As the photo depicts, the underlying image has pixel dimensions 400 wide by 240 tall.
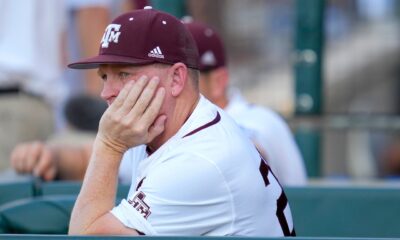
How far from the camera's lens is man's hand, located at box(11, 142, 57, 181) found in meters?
5.20

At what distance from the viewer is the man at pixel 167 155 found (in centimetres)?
338

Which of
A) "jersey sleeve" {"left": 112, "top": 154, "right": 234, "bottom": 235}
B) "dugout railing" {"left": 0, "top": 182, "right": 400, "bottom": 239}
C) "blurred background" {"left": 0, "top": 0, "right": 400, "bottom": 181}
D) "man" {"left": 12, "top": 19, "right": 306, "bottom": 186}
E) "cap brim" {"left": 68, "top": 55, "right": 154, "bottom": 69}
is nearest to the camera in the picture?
"jersey sleeve" {"left": 112, "top": 154, "right": 234, "bottom": 235}

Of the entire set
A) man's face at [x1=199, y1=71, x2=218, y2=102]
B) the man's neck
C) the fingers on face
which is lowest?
man's face at [x1=199, y1=71, x2=218, y2=102]

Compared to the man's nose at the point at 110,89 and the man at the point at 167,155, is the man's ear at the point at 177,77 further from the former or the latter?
the man's nose at the point at 110,89

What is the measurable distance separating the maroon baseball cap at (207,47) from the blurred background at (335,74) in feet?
6.36

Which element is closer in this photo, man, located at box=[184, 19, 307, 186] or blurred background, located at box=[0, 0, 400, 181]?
man, located at box=[184, 19, 307, 186]

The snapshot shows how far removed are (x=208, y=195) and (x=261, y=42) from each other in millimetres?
5345

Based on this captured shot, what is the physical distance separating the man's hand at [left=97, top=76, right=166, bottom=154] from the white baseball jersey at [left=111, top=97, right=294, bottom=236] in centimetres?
9

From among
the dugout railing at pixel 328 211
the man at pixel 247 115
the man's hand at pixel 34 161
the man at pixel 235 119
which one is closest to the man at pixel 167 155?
the dugout railing at pixel 328 211

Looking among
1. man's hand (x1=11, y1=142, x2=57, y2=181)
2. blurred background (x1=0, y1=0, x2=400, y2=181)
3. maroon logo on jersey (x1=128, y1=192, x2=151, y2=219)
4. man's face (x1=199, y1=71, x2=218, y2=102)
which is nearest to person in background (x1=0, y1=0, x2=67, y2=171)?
man's hand (x1=11, y1=142, x2=57, y2=181)

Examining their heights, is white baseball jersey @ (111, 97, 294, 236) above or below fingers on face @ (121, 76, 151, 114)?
below

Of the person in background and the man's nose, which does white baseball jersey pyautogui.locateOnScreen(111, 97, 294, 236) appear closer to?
the man's nose

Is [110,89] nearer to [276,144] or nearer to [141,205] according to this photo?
[141,205]

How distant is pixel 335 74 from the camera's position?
843 centimetres
